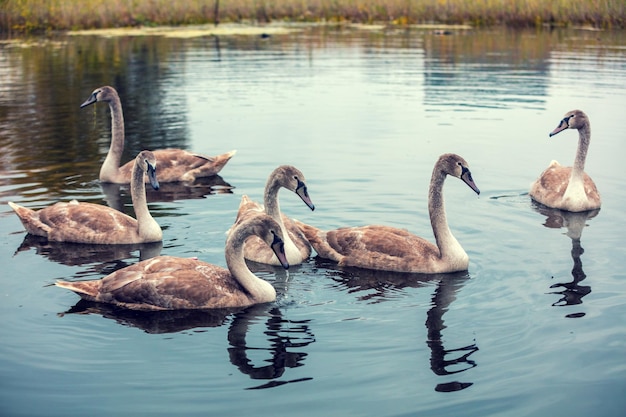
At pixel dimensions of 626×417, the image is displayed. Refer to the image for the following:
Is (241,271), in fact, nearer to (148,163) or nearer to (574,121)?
(148,163)

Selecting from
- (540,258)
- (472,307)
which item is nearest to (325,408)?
(472,307)

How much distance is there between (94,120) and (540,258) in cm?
1657

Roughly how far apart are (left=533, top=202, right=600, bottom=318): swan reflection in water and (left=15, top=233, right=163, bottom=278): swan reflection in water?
579cm

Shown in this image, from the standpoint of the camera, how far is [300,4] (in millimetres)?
51812

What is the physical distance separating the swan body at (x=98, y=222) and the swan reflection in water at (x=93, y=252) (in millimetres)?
99

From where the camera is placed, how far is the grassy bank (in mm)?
45969

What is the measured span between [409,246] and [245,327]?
319cm

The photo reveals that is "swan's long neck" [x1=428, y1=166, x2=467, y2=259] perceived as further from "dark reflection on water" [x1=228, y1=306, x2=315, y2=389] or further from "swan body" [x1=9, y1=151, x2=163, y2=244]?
"swan body" [x1=9, y1=151, x2=163, y2=244]

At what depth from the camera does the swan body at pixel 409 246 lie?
12.5m

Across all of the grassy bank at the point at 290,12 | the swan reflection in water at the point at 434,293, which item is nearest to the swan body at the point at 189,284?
the swan reflection in water at the point at 434,293

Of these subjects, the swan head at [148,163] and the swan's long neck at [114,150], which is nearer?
the swan head at [148,163]

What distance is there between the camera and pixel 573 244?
551 inches

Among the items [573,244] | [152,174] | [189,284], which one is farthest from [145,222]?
[573,244]

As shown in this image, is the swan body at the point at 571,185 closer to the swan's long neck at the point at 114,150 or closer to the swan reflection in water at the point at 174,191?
the swan reflection in water at the point at 174,191
